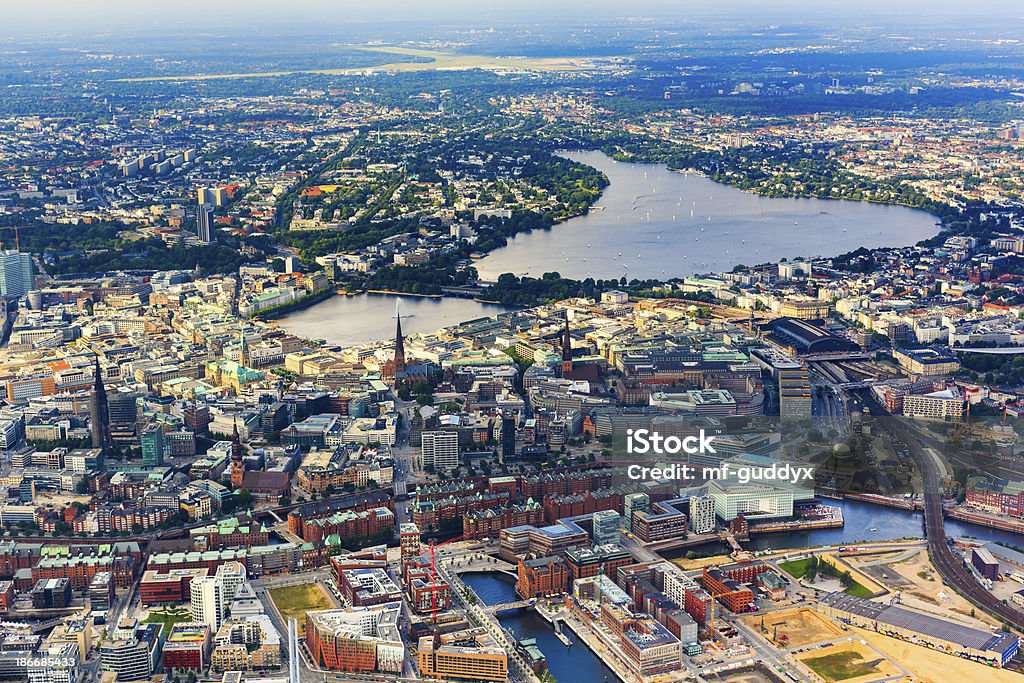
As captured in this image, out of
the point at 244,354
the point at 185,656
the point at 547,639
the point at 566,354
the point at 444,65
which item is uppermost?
the point at 444,65

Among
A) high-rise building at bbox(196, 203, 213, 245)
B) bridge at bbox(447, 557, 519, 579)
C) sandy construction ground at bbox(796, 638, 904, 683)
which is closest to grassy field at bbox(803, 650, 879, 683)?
sandy construction ground at bbox(796, 638, 904, 683)

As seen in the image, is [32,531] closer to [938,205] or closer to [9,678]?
[9,678]

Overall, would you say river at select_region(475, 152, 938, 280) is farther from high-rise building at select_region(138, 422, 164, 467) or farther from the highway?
high-rise building at select_region(138, 422, 164, 467)

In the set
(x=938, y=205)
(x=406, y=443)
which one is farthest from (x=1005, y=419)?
(x=938, y=205)

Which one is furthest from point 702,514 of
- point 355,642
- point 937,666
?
point 355,642

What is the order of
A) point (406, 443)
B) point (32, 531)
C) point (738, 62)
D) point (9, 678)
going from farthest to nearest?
point (738, 62) → point (406, 443) → point (32, 531) → point (9, 678)

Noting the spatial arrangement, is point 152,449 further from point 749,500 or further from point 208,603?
point 749,500
